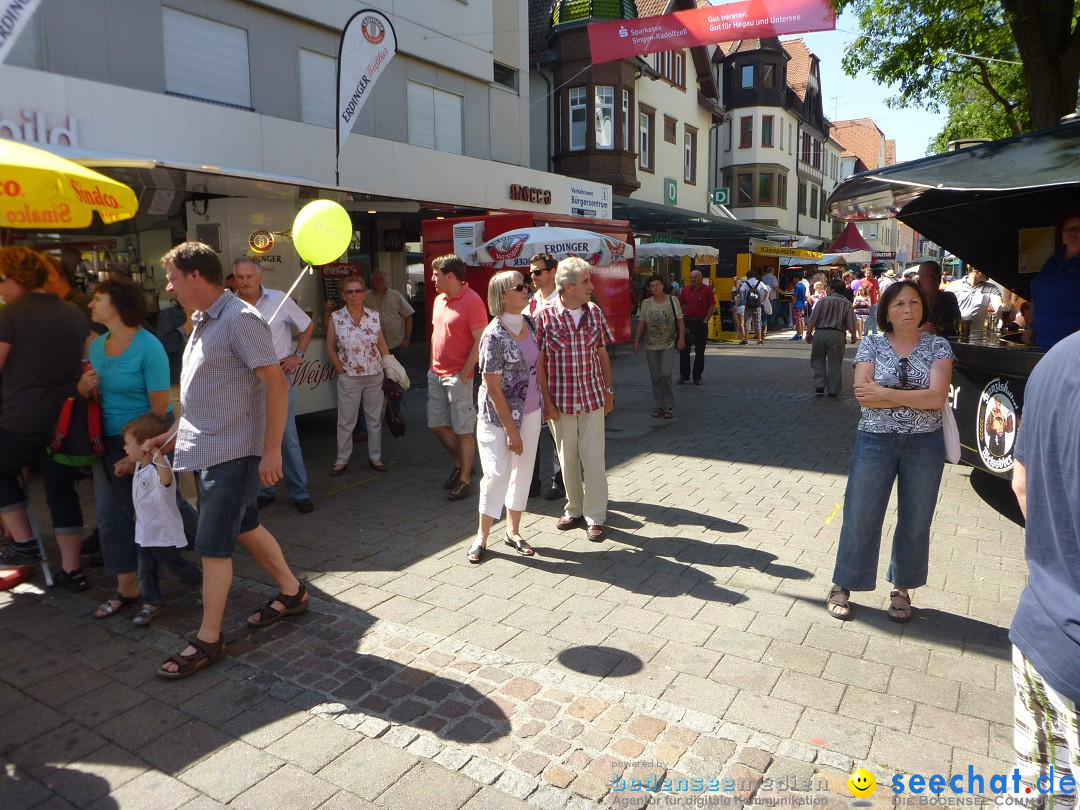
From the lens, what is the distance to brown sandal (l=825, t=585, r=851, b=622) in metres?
4.20

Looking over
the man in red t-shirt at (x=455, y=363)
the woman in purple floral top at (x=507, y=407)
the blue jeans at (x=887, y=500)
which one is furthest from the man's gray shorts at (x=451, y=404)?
the blue jeans at (x=887, y=500)

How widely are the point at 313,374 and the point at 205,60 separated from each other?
5789 millimetres

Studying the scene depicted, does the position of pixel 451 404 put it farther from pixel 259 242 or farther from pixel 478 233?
pixel 478 233

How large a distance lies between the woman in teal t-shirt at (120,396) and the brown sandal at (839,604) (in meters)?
3.79

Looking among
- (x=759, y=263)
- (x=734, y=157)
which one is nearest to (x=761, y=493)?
(x=759, y=263)

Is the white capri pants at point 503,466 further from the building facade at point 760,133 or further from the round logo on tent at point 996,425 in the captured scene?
the building facade at point 760,133

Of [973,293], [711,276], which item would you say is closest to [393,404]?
[973,293]

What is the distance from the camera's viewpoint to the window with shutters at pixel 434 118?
14992mm

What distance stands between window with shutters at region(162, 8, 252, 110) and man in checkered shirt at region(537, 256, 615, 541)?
8.22m

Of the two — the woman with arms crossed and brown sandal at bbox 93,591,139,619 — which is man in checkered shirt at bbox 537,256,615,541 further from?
brown sandal at bbox 93,591,139,619

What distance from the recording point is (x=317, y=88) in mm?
12945

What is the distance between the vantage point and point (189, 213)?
7.93 m

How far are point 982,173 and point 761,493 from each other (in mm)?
3178

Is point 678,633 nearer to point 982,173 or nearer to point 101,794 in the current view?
point 101,794
